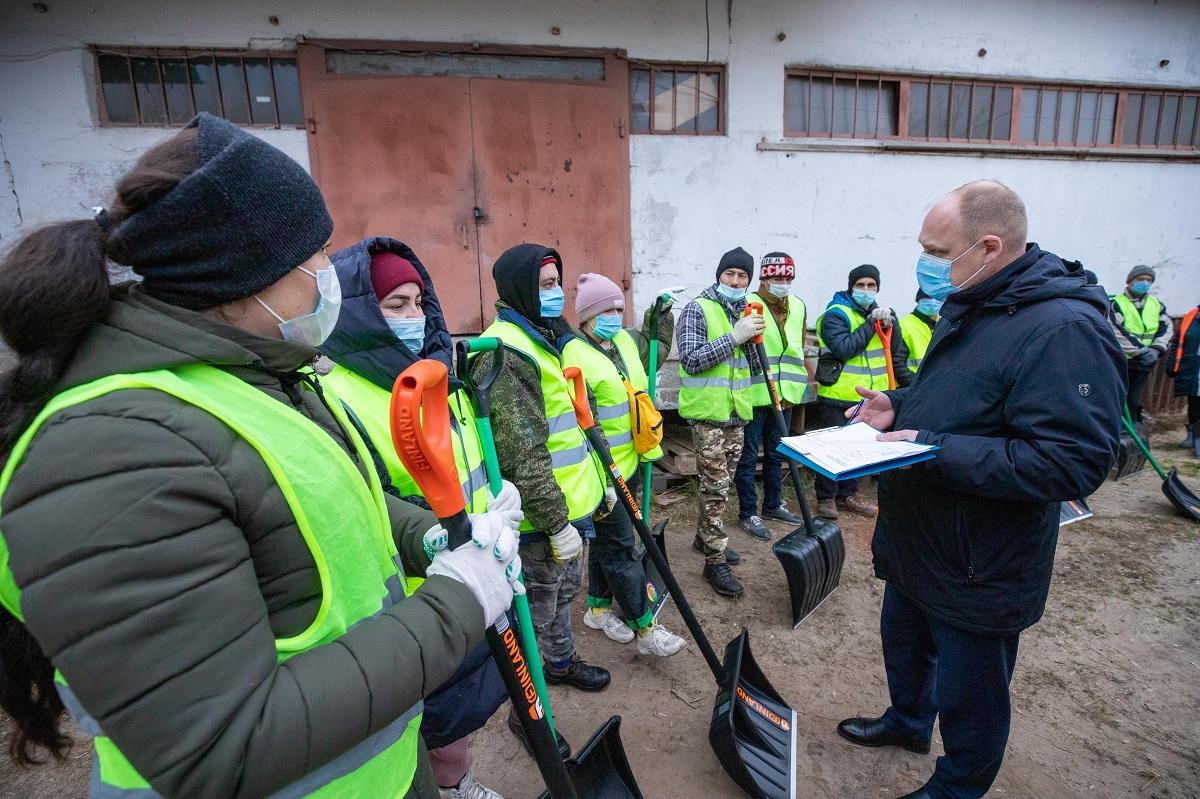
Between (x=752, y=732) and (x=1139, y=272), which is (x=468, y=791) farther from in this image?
(x=1139, y=272)

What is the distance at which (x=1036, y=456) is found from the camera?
63.9 inches

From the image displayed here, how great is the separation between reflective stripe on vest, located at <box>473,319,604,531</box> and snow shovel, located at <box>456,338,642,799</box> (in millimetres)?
370

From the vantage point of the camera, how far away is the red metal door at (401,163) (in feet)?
14.6

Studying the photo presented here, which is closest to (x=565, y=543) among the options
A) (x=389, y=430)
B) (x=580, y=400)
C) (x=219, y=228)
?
(x=580, y=400)

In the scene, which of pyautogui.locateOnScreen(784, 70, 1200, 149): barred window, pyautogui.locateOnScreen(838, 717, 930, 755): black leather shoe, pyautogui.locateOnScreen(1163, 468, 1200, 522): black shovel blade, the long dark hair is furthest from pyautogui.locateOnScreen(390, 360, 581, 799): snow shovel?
pyautogui.locateOnScreen(1163, 468, 1200, 522): black shovel blade

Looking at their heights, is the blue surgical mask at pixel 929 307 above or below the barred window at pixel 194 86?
below

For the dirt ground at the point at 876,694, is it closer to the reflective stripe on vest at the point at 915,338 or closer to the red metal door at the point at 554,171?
the reflective stripe on vest at the point at 915,338

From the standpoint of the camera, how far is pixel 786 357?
4.54m

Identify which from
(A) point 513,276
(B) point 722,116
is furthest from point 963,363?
(B) point 722,116

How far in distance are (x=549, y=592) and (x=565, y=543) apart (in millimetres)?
388

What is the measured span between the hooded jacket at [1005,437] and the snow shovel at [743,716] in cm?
81

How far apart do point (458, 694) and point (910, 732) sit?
2.00 meters

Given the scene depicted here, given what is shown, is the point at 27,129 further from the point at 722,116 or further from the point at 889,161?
the point at 889,161

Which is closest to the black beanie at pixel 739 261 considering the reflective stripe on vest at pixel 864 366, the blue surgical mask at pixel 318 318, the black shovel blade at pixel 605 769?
the reflective stripe on vest at pixel 864 366
